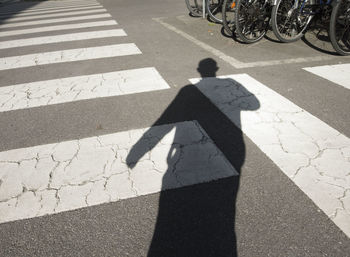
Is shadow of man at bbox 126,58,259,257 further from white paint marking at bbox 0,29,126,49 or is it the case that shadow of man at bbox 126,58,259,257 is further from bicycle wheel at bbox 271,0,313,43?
white paint marking at bbox 0,29,126,49

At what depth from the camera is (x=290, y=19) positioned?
19.4ft

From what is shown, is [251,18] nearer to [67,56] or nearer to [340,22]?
[340,22]

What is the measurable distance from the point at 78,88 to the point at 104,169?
2194 mm

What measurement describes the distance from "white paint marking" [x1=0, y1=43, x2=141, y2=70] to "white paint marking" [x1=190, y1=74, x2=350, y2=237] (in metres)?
2.52

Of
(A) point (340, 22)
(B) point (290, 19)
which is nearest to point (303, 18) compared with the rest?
(B) point (290, 19)

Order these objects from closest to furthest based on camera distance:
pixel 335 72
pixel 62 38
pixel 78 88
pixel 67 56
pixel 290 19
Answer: pixel 78 88
pixel 335 72
pixel 67 56
pixel 290 19
pixel 62 38

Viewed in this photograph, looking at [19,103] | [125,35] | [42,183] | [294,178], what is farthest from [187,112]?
[125,35]

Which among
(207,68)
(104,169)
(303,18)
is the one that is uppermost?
(303,18)

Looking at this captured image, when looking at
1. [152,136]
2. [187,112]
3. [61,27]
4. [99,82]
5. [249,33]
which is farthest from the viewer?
[61,27]

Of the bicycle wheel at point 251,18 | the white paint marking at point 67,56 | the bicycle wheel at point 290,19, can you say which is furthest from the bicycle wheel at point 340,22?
the white paint marking at point 67,56

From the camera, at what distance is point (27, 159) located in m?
2.80

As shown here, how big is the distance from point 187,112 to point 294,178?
1.59 meters

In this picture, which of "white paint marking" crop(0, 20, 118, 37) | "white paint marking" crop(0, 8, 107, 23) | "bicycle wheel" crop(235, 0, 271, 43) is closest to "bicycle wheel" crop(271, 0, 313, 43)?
"bicycle wheel" crop(235, 0, 271, 43)

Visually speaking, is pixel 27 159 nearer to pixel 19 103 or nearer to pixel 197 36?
pixel 19 103
